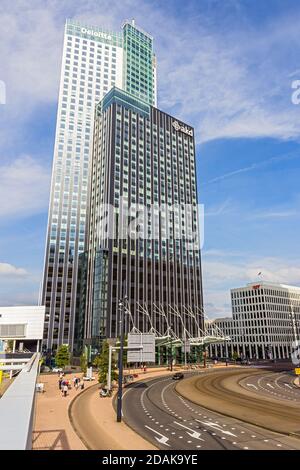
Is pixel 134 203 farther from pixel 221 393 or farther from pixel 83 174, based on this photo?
pixel 221 393

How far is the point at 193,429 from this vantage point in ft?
80.3

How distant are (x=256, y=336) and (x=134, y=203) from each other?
83133mm

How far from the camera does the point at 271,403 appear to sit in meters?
36.0

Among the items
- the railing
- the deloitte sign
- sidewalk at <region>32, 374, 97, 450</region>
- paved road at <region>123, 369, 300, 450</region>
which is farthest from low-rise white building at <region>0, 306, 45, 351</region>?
the deloitte sign

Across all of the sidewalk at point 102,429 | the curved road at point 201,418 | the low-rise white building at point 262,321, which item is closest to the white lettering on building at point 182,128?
the low-rise white building at point 262,321

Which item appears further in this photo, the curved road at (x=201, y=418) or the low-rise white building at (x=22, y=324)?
the low-rise white building at (x=22, y=324)

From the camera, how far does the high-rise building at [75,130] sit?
12763cm

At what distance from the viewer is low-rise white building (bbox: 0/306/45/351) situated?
350 ft

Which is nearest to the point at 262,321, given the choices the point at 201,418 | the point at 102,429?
the point at 201,418

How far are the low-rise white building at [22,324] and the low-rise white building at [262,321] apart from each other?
296 feet

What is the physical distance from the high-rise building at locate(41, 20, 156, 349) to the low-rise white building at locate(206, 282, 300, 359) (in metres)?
78.4

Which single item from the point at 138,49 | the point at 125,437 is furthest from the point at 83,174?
the point at 125,437

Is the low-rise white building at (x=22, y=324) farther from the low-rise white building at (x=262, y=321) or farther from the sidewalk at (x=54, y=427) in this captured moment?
the low-rise white building at (x=262, y=321)
